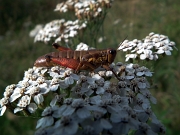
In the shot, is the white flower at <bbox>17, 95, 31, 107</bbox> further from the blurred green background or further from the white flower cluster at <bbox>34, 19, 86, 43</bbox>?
the white flower cluster at <bbox>34, 19, 86, 43</bbox>

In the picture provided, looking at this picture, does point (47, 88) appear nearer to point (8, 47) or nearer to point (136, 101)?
point (136, 101)

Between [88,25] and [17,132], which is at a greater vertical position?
[88,25]

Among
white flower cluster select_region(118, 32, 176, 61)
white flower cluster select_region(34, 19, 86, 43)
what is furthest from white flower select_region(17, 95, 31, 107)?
white flower cluster select_region(34, 19, 86, 43)

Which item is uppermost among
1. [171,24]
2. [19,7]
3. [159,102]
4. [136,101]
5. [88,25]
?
[19,7]

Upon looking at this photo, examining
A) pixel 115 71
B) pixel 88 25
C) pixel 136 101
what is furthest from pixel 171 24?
pixel 136 101

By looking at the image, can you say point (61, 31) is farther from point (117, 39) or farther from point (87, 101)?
point (117, 39)

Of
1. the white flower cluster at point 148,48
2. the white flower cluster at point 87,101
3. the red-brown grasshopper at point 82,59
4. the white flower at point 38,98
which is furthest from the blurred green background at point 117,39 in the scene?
the white flower at point 38,98

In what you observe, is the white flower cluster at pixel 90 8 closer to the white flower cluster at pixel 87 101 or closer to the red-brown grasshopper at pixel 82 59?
the red-brown grasshopper at pixel 82 59
